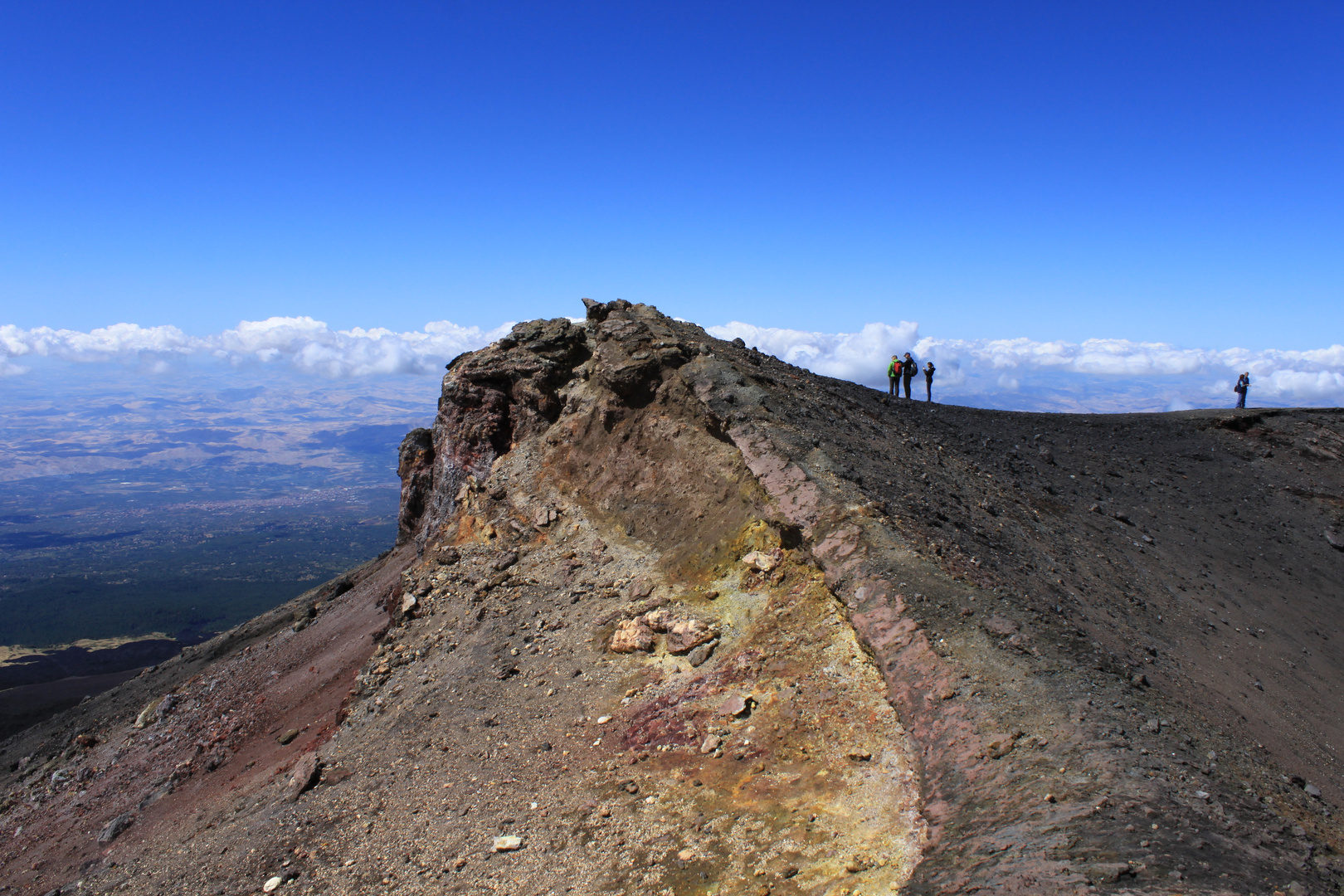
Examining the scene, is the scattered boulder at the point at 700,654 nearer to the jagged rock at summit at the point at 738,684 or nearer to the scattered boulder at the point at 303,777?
the jagged rock at summit at the point at 738,684

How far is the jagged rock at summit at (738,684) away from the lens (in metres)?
6.32

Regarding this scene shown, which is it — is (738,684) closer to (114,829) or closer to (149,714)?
(114,829)

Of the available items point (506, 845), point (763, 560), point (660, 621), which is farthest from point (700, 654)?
point (506, 845)

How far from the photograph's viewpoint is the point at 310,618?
67.1 ft

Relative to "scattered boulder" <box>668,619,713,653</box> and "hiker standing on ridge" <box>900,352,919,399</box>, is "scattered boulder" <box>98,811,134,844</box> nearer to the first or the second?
"scattered boulder" <box>668,619,713,653</box>

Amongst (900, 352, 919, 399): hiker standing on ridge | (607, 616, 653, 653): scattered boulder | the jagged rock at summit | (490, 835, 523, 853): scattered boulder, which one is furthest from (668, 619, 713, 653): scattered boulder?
(900, 352, 919, 399): hiker standing on ridge

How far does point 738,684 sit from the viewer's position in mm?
8898

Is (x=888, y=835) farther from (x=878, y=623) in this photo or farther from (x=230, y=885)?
(x=230, y=885)

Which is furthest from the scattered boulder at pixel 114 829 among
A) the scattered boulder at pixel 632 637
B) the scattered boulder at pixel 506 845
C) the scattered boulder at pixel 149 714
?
the scattered boulder at pixel 632 637

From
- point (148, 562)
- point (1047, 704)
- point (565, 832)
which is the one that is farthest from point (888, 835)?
point (148, 562)

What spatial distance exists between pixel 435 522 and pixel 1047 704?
1600cm

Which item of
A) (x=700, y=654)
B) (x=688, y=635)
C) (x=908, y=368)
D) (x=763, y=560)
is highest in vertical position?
(x=908, y=368)

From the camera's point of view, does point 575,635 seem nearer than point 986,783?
No

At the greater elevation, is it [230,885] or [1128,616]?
[1128,616]
